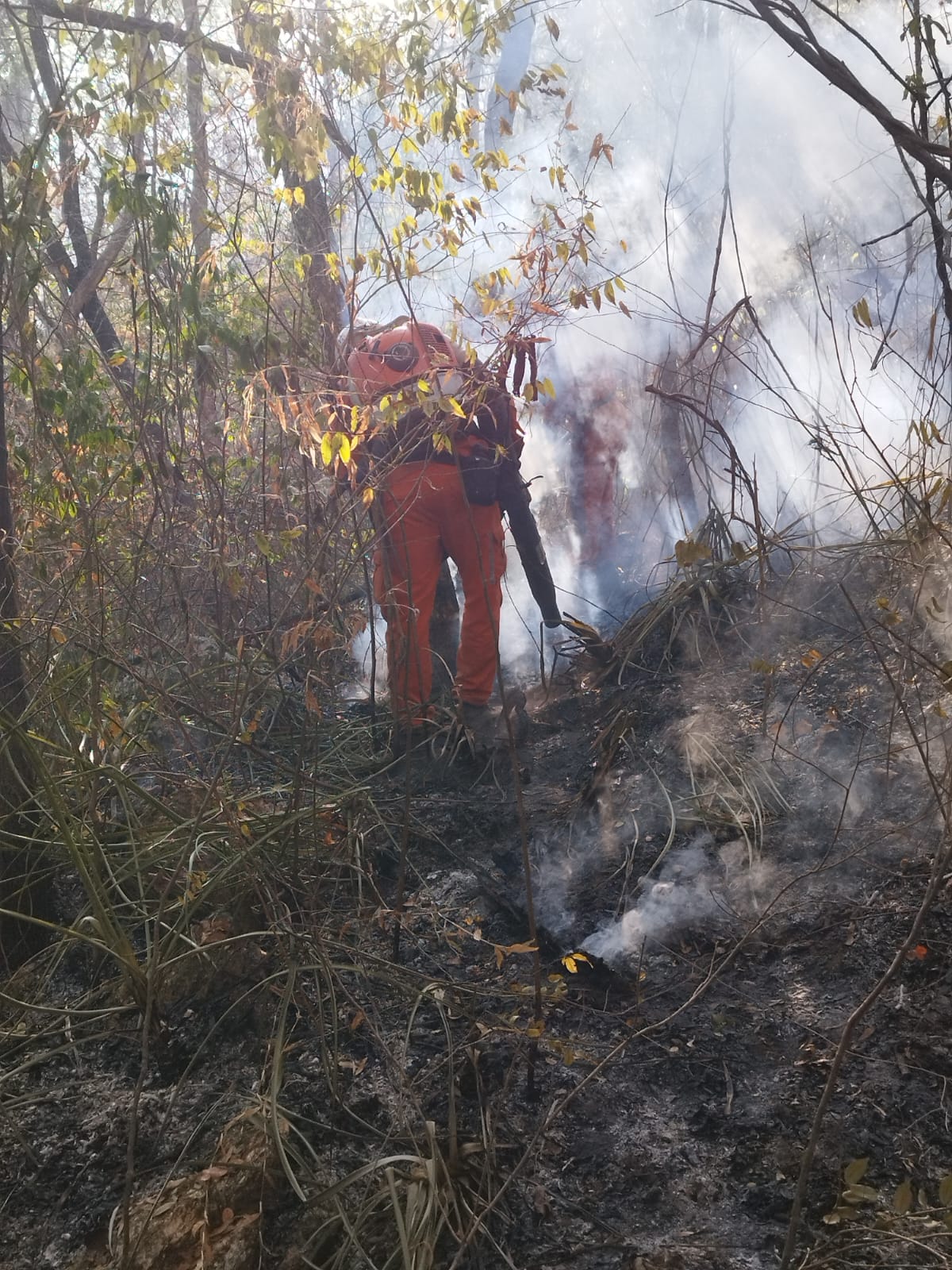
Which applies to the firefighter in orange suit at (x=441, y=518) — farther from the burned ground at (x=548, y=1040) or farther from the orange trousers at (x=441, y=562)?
the burned ground at (x=548, y=1040)

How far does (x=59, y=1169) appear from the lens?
2082 millimetres

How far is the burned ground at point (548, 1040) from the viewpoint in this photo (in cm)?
183

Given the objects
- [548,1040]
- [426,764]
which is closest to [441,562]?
[426,764]

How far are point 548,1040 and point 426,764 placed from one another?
1.91 meters

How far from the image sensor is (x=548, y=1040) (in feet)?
6.85

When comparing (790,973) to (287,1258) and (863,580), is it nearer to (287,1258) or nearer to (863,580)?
(287,1258)

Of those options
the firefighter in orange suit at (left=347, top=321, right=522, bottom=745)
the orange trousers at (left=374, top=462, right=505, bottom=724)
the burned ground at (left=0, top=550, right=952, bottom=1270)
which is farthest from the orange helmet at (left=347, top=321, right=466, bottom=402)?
the burned ground at (left=0, top=550, right=952, bottom=1270)

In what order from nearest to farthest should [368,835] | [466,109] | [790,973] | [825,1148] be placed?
[825,1148] < [790,973] < [466,109] < [368,835]

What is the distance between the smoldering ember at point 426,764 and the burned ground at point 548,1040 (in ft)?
0.04

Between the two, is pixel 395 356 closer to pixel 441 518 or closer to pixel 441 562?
pixel 441 518

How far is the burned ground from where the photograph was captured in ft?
6.02

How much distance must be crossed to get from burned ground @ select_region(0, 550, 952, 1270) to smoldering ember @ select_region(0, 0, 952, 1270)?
1cm

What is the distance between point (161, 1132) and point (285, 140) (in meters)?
2.60

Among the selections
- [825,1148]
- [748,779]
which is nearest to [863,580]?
[748,779]
